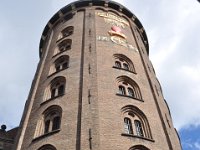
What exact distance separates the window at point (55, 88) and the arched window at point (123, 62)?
11.9 feet

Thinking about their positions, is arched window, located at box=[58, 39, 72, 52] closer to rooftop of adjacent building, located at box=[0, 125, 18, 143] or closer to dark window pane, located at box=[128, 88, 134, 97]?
dark window pane, located at box=[128, 88, 134, 97]

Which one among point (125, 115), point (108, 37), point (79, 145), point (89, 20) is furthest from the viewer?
point (89, 20)

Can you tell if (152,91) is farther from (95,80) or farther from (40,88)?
(40,88)

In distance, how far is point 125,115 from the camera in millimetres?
18312

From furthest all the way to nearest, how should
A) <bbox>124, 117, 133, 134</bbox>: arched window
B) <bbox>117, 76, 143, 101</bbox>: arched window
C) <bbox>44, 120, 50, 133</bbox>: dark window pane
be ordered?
<bbox>117, 76, 143, 101</bbox>: arched window, <bbox>44, 120, 50, 133</bbox>: dark window pane, <bbox>124, 117, 133, 134</bbox>: arched window

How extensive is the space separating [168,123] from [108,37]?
25.5 feet

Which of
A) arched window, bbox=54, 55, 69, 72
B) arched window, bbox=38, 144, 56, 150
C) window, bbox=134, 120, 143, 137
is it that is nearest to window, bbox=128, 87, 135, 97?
window, bbox=134, 120, 143, 137

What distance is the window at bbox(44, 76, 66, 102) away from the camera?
20.7 metres

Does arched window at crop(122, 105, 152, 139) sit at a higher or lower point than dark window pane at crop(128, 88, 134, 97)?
lower

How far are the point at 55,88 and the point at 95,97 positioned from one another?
12.7 feet

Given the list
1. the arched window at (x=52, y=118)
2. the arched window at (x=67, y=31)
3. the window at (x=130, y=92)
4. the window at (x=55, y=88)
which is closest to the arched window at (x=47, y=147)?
the arched window at (x=52, y=118)

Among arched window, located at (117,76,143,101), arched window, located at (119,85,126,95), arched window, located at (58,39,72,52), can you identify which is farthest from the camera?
arched window, located at (58,39,72,52)

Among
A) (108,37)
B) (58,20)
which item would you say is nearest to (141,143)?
(108,37)

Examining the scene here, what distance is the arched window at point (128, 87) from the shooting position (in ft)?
66.7
